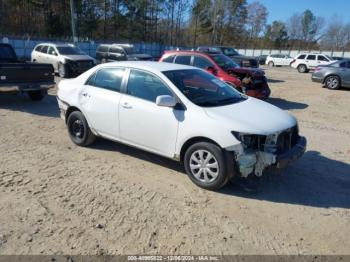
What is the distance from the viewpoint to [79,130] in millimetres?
6277

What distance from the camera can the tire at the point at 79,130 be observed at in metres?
6.09

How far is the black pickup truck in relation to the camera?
9.42 meters

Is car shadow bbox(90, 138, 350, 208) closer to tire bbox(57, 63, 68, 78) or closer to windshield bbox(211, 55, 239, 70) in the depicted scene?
windshield bbox(211, 55, 239, 70)

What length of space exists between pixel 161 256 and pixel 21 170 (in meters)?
2.98

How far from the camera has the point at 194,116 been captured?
4.62 meters

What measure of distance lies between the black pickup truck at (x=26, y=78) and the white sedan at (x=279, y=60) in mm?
33697

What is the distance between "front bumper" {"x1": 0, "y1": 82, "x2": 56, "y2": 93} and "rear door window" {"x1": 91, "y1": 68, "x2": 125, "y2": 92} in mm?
4669

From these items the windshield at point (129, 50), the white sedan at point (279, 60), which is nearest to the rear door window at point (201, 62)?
the windshield at point (129, 50)

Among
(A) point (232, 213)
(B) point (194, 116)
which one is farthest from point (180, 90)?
(A) point (232, 213)

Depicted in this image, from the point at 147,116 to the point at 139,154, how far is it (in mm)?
1128

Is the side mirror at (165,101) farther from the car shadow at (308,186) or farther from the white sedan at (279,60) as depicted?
the white sedan at (279,60)

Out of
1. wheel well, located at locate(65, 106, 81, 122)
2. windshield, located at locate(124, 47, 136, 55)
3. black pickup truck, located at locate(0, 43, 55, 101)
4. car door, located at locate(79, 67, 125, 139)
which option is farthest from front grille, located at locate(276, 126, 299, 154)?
windshield, located at locate(124, 47, 136, 55)

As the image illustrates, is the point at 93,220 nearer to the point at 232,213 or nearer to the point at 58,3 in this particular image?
the point at 232,213

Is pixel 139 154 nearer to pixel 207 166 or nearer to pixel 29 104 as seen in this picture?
pixel 207 166
